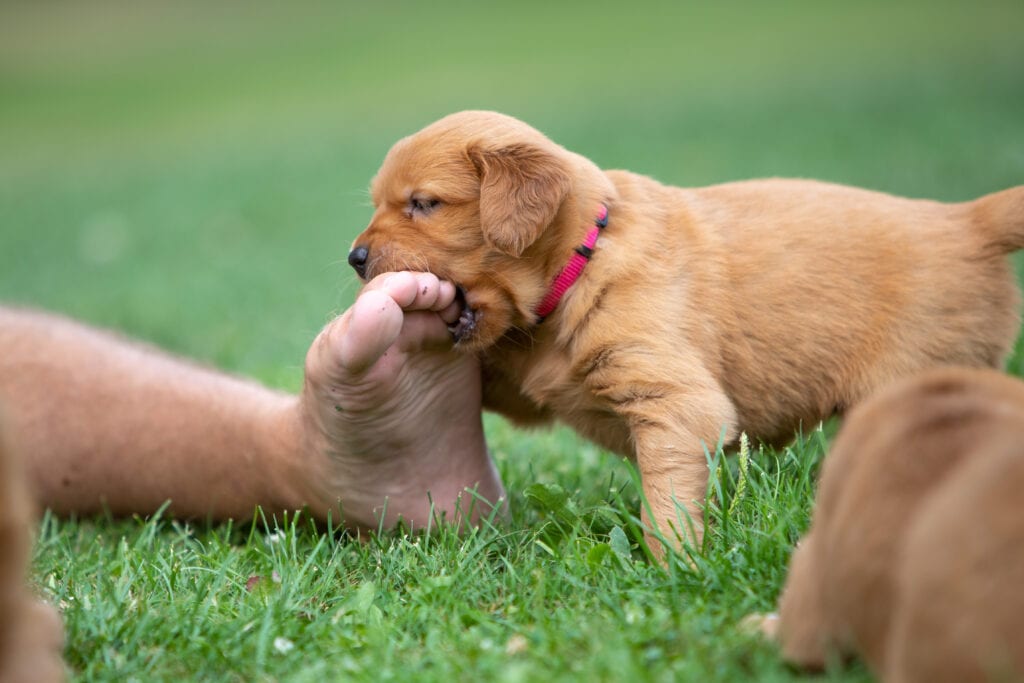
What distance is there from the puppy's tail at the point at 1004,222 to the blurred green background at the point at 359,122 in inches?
83.5

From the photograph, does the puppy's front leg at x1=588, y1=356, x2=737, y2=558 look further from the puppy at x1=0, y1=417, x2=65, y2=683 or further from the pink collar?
the puppy at x1=0, y1=417, x2=65, y2=683

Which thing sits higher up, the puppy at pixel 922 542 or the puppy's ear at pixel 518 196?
the puppy's ear at pixel 518 196

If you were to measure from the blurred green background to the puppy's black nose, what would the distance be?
1.84ft

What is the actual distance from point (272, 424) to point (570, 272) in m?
1.19

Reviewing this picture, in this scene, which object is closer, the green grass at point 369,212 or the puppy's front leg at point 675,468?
the green grass at point 369,212

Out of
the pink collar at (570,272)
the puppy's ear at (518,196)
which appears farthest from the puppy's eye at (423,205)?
the pink collar at (570,272)

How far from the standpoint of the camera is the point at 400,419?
3.47 meters

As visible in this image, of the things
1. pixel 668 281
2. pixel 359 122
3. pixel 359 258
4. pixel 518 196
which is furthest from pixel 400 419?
pixel 359 122

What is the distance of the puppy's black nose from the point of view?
3451mm

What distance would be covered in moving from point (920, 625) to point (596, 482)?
2175 millimetres

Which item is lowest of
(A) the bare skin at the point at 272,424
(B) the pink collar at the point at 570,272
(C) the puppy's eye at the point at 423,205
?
(A) the bare skin at the point at 272,424

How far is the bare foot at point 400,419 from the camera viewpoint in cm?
327

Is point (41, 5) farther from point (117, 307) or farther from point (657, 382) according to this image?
point (657, 382)

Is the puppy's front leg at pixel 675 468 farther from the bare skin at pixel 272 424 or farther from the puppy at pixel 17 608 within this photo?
the puppy at pixel 17 608
